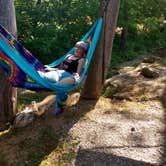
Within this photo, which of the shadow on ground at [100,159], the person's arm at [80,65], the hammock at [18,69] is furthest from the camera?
the person's arm at [80,65]

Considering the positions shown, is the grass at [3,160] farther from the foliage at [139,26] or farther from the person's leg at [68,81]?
the foliage at [139,26]

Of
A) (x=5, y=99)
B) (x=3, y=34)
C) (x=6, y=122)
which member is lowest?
(x=6, y=122)

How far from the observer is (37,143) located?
4426 millimetres

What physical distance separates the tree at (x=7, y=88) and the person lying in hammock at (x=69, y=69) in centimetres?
59

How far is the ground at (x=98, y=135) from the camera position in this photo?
4.14 metres

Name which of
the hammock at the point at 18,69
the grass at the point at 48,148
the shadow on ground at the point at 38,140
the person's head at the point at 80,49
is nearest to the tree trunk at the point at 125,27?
the person's head at the point at 80,49

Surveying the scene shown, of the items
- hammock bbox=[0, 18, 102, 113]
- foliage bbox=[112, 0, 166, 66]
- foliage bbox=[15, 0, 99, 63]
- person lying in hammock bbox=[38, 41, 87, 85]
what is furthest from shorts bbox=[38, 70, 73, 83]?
foliage bbox=[112, 0, 166, 66]

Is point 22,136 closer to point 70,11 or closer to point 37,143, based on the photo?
point 37,143

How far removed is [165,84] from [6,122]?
2821 millimetres

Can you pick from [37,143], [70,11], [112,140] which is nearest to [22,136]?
[37,143]

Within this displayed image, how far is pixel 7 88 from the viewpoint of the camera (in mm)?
4559

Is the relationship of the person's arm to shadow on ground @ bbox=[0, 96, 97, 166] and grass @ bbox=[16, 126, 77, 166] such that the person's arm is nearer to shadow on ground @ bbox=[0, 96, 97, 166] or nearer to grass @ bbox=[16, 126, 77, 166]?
shadow on ground @ bbox=[0, 96, 97, 166]

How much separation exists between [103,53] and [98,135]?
4.26 feet

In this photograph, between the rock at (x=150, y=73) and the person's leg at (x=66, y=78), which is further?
the rock at (x=150, y=73)
